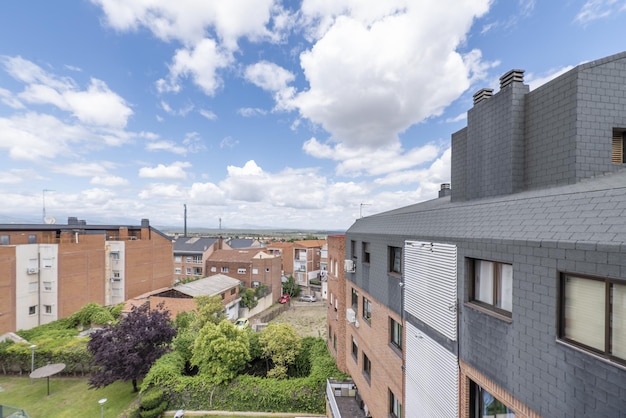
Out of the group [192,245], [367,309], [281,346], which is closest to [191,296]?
[281,346]

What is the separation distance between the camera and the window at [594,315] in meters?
3.50

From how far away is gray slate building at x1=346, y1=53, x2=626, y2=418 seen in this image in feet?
12.1

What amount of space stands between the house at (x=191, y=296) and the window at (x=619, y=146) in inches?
1144

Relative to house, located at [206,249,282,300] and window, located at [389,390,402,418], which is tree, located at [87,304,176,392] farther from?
house, located at [206,249,282,300]

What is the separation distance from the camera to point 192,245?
5303 centimetres

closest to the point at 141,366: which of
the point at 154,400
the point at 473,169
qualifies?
the point at 154,400

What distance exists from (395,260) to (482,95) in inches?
246

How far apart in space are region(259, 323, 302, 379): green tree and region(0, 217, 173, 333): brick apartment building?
2506 centimetres

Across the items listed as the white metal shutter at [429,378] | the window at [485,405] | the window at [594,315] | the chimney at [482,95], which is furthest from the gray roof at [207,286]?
the window at [594,315]

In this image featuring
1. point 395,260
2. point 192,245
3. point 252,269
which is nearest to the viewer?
point 395,260

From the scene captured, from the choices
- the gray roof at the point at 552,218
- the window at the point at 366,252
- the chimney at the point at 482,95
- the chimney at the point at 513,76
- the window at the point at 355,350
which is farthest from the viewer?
the window at the point at 355,350

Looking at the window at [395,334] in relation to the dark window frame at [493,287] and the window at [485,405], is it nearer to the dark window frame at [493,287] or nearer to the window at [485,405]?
the window at [485,405]

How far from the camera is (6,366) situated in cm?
2039

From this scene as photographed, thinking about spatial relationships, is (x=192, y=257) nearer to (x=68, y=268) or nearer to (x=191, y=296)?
(x=68, y=268)
